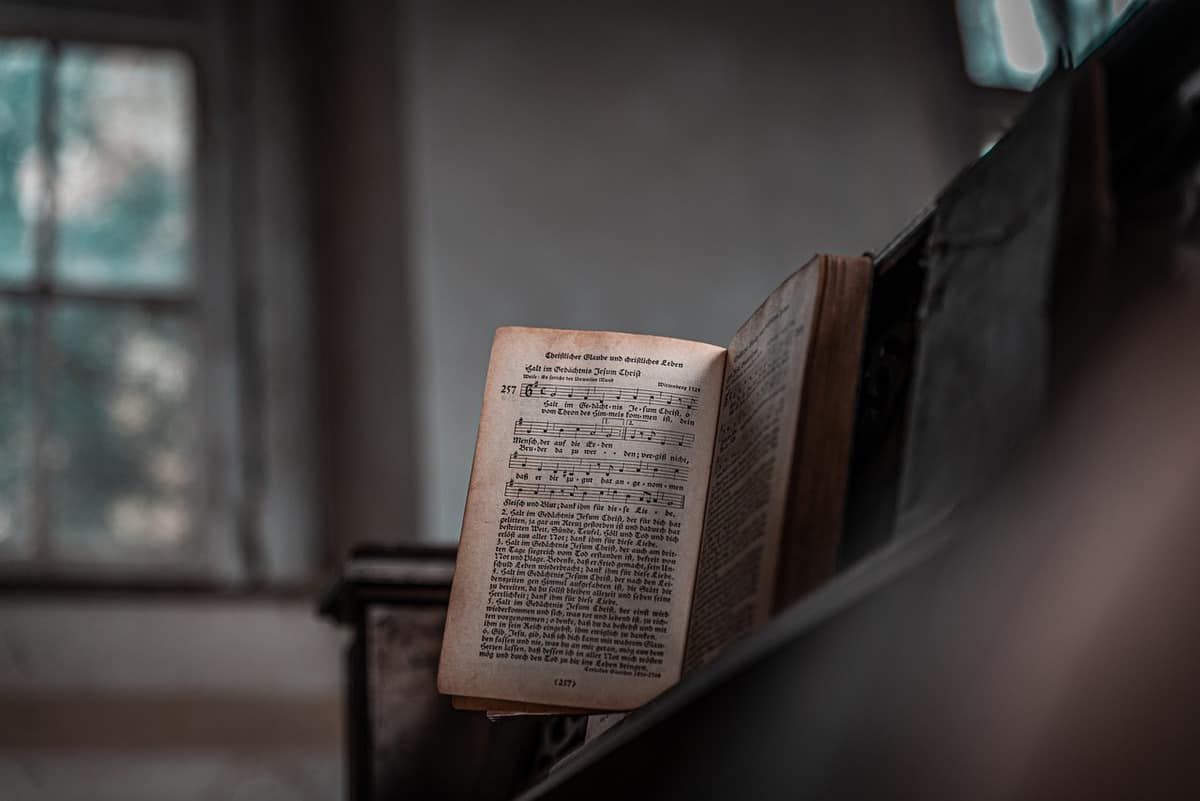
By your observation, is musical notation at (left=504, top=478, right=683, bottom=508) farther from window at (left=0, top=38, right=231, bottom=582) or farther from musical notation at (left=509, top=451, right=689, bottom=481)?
window at (left=0, top=38, right=231, bottom=582)

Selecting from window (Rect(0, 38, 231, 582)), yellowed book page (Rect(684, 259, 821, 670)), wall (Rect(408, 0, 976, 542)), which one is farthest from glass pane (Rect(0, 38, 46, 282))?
yellowed book page (Rect(684, 259, 821, 670))

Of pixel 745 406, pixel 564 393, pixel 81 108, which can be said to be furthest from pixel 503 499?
pixel 81 108

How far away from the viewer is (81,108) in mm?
A: 3334

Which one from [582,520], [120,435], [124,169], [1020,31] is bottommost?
[120,435]

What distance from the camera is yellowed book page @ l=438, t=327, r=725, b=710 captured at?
89 cm

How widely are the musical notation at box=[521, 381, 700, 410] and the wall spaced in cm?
177

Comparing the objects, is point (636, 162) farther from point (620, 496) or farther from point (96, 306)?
point (620, 496)

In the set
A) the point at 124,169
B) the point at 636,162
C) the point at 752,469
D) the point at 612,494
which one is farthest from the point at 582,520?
the point at 124,169

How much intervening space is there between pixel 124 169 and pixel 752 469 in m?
2.83

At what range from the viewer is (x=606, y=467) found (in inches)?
36.8

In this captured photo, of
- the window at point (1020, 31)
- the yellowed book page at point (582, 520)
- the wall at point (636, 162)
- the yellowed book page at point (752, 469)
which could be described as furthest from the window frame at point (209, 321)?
the yellowed book page at point (752, 469)

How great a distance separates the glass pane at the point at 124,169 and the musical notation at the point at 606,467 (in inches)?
98.0

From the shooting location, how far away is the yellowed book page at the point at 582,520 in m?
0.89

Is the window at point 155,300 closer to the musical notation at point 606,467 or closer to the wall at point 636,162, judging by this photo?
the wall at point 636,162
